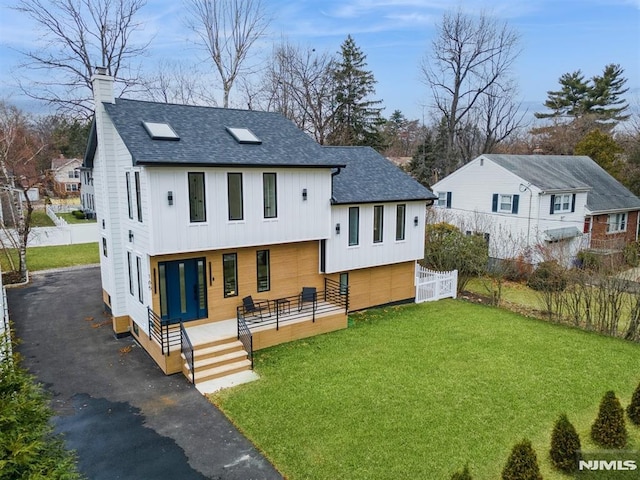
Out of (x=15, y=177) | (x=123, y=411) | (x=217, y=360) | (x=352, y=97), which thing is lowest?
(x=123, y=411)

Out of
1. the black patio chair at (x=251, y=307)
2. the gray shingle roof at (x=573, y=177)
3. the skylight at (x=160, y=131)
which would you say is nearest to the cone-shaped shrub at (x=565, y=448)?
the black patio chair at (x=251, y=307)

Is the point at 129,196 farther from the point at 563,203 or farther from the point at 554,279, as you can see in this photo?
the point at 563,203

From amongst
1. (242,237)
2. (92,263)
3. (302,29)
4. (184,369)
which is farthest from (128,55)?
(184,369)

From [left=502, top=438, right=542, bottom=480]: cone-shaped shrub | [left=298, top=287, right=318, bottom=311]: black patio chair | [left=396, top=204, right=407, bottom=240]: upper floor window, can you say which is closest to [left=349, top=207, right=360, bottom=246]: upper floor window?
[left=396, top=204, right=407, bottom=240]: upper floor window

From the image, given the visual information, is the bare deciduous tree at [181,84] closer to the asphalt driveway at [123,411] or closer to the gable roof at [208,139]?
the gable roof at [208,139]

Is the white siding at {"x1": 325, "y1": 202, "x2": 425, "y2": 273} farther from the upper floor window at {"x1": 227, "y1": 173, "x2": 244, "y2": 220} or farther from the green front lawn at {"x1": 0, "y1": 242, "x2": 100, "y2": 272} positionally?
the green front lawn at {"x1": 0, "y1": 242, "x2": 100, "y2": 272}

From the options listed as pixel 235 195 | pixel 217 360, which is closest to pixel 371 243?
pixel 235 195

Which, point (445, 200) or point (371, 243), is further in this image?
point (445, 200)
